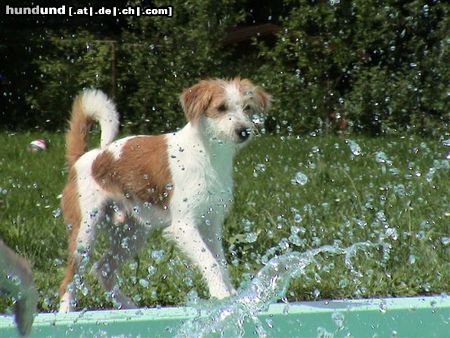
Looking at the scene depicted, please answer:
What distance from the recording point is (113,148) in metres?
4.68

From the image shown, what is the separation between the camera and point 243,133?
14.5 ft

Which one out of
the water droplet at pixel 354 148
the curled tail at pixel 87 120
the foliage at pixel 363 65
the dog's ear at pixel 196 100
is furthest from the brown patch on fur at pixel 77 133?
the foliage at pixel 363 65

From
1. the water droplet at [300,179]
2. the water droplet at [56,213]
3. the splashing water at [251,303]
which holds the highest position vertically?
the splashing water at [251,303]

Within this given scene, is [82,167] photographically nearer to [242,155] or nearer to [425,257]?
[425,257]

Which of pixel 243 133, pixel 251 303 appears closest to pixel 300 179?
pixel 243 133

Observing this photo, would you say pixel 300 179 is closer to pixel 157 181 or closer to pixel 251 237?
Answer: pixel 251 237

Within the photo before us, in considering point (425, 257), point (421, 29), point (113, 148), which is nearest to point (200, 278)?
point (113, 148)

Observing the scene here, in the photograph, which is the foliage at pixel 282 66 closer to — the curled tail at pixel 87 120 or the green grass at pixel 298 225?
the green grass at pixel 298 225

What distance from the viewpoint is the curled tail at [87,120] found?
474 centimetres

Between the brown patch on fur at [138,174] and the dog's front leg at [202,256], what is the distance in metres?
0.18

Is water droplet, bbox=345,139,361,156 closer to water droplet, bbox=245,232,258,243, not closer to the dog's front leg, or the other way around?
water droplet, bbox=245,232,258,243

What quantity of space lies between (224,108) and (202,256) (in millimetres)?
685

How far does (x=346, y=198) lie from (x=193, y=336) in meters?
2.76

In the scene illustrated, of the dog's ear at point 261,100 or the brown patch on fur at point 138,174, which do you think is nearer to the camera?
the brown patch on fur at point 138,174
